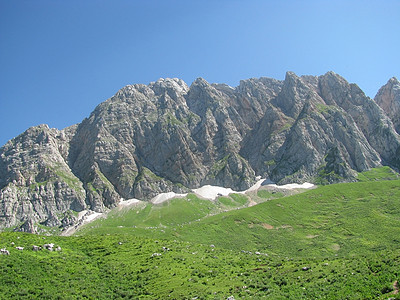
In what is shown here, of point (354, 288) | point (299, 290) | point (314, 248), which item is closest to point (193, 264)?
point (299, 290)

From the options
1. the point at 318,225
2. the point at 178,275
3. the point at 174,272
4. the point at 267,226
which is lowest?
the point at 318,225

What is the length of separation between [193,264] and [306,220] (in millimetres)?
119605

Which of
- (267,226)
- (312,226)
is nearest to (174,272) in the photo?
(267,226)

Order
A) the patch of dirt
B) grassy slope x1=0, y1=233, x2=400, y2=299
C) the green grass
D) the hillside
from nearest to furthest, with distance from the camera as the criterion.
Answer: grassy slope x1=0, y1=233, x2=400, y2=299
the hillside
the green grass
the patch of dirt

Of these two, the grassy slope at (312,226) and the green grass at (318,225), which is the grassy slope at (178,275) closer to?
the green grass at (318,225)

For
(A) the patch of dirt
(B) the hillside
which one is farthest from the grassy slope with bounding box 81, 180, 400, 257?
(B) the hillside

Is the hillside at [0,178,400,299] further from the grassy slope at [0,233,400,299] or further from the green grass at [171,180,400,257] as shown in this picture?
the green grass at [171,180,400,257]

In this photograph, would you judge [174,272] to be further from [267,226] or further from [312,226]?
[312,226]

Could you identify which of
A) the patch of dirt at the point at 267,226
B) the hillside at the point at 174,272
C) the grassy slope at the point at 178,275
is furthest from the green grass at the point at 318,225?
the grassy slope at the point at 178,275

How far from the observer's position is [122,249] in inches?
2547

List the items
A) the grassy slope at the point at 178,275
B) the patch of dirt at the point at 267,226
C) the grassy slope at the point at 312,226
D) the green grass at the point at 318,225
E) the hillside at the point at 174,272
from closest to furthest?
1. the grassy slope at the point at 178,275
2. the hillside at the point at 174,272
3. the green grass at the point at 318,225
4. the grassy slope at the point at 312,226
5. the patch of dirt at the point at 267,226

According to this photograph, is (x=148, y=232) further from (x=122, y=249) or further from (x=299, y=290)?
(x=299, y=290)

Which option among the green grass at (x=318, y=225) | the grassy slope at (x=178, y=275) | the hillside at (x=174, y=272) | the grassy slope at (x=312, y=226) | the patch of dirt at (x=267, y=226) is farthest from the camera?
the patch of dirt at (x=267, y=226)

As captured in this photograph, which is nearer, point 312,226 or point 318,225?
point 312,226
